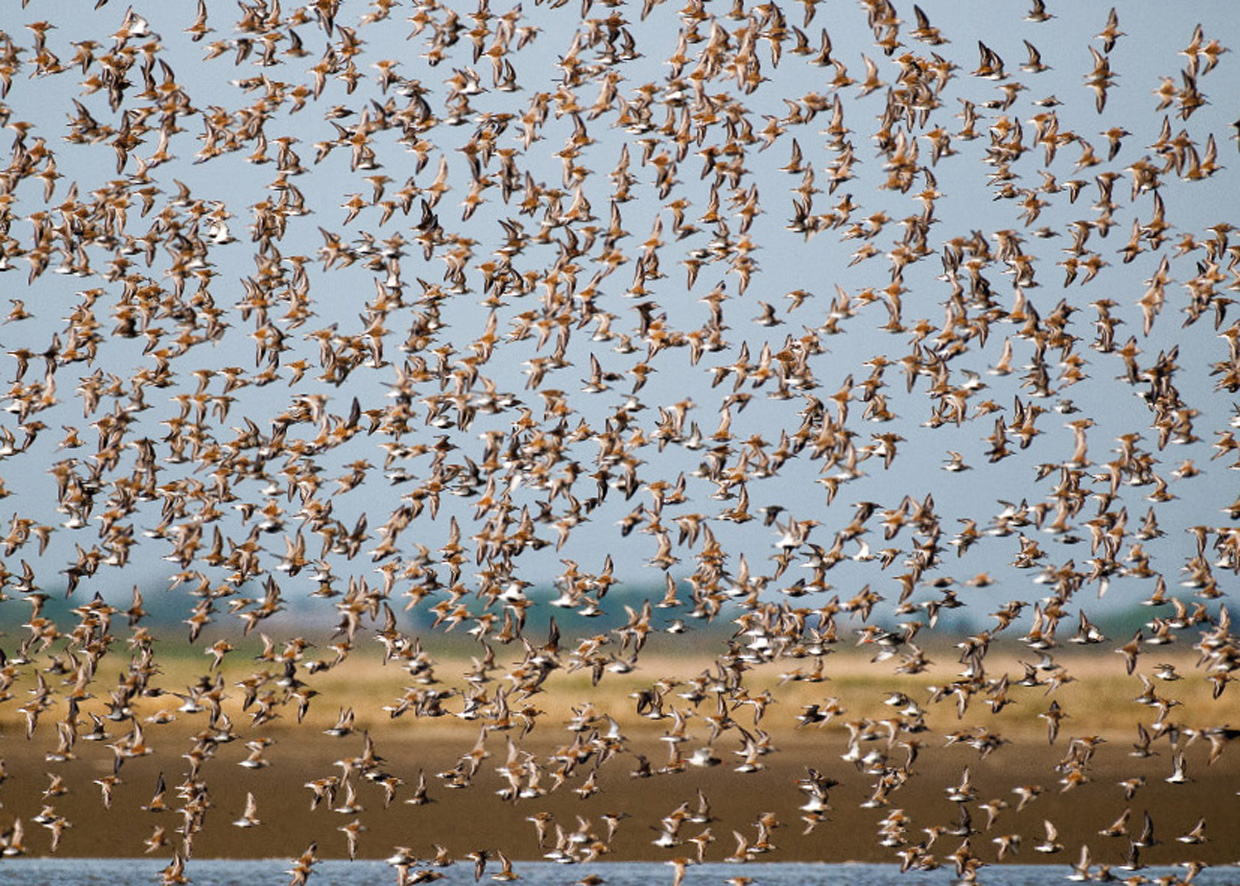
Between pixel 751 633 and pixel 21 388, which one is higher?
pixel 21 388

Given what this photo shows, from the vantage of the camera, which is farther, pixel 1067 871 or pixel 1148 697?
pixel 1067 871

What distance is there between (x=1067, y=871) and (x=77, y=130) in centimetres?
2051

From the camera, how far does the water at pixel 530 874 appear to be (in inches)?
1160

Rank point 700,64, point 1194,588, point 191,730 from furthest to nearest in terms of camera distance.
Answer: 1. point 191,730
2. point 700,64
3. point 1194,588

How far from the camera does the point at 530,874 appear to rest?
99.2 ft

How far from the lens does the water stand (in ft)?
96.6

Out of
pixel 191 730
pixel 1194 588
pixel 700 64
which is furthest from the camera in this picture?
pixel 191 730

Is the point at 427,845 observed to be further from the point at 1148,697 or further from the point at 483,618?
the point at 1148,697

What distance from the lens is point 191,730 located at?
33.2 meters

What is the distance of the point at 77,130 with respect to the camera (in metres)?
31.7

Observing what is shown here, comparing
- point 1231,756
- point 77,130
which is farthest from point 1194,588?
point 77,130

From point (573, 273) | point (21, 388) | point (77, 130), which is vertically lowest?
point (21, 388)

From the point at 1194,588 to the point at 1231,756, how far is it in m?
4.94

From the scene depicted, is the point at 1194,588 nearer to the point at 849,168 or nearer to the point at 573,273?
the point at 849,168
